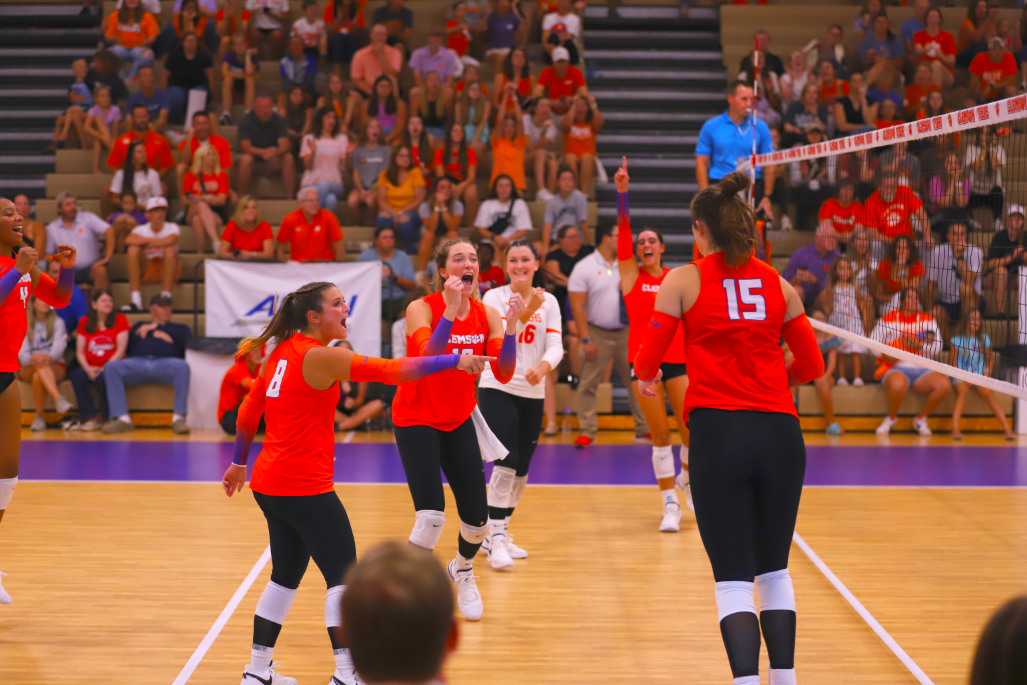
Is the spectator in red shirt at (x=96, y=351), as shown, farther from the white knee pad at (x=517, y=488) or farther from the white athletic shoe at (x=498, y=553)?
the white athletic shoe at (x=498, y=553)

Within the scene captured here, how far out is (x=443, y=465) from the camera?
475 cm

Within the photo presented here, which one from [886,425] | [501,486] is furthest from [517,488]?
[886,425]

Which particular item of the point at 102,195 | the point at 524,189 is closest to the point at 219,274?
the point at 102,195

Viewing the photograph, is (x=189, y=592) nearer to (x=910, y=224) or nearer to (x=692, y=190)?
(x=910, y=224)

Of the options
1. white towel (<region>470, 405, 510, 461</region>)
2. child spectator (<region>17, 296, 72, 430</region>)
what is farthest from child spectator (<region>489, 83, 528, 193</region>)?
→ white towel (<region>470, 405, 510, 461</region>)

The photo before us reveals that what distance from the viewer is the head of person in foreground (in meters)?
1.60

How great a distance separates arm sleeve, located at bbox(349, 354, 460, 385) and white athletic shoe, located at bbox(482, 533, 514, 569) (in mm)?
2377

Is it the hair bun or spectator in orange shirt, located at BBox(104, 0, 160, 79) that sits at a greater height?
spectator in orange shirt, located at BBox(104, 0, 160, 79)

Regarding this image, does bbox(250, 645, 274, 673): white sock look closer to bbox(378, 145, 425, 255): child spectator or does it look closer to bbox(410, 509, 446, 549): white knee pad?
bbox(410, 509, 446, 549): white knee pad

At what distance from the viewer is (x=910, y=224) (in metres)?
9.02

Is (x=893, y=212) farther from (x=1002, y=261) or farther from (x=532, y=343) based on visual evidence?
(x=532, y=343)

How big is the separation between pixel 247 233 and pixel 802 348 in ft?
29.3

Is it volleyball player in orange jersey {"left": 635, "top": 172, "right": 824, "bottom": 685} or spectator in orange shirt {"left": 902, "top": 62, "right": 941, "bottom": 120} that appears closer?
volleyball player in orange jersey {"left": 635, "top": 172, "right": 824, "bottom": 685}

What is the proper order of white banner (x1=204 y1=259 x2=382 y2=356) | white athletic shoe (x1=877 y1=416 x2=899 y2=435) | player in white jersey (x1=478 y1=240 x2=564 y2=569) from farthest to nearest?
white banner (x1=204 y1=259 x2=382 y2=356) → white athletic shoe (x1=877 y1=416 x2=899 y2=435) → player in white jersey (x1=478 y1=240 x2=564 y2=569)
